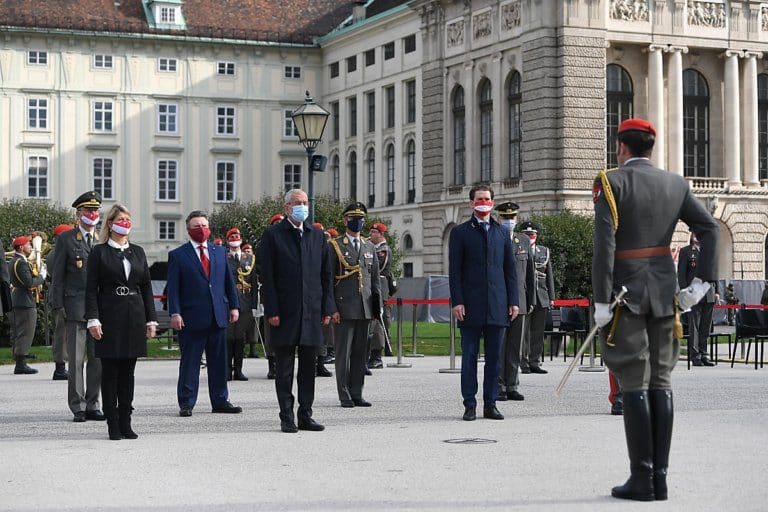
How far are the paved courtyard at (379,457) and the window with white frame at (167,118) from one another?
65.2 m

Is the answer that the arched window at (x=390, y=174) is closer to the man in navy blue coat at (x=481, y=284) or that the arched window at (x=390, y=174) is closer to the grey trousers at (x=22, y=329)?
the grey trousers at (x=22, y=329)

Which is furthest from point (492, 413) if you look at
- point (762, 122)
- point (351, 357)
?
point (762, 122)

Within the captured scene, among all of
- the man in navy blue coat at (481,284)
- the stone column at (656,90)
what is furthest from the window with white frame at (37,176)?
the man in navy blue coat at (481,284)

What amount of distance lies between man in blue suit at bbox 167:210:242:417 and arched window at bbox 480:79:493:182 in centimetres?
5165

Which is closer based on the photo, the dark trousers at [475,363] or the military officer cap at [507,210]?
the dark trousers at [475,363]

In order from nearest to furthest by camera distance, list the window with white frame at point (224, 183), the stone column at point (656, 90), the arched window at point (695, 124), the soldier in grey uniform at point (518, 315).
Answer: the soldier in grey uniform at point (518, 315)
the stone column at point (656, 90)
the arched window at point (695, 124)
the window with white frame at point (224, 183)

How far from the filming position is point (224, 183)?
276ft

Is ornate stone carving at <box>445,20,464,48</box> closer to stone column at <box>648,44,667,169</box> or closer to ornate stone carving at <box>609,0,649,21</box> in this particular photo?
ornate stone carving at <box>609,0,649,21</box>

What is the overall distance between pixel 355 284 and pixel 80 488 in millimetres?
7757

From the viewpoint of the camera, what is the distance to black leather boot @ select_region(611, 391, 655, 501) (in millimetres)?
9602

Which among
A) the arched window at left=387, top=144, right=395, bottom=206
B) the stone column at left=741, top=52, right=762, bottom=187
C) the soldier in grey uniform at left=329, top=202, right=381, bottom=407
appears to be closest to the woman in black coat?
the soldier in grey uniform at left=329, top=202, right=381, bottom=407

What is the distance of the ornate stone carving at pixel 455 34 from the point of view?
69.0 m

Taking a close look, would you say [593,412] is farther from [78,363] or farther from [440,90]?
[440,90]

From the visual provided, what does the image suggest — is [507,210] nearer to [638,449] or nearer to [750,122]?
[638,449]
